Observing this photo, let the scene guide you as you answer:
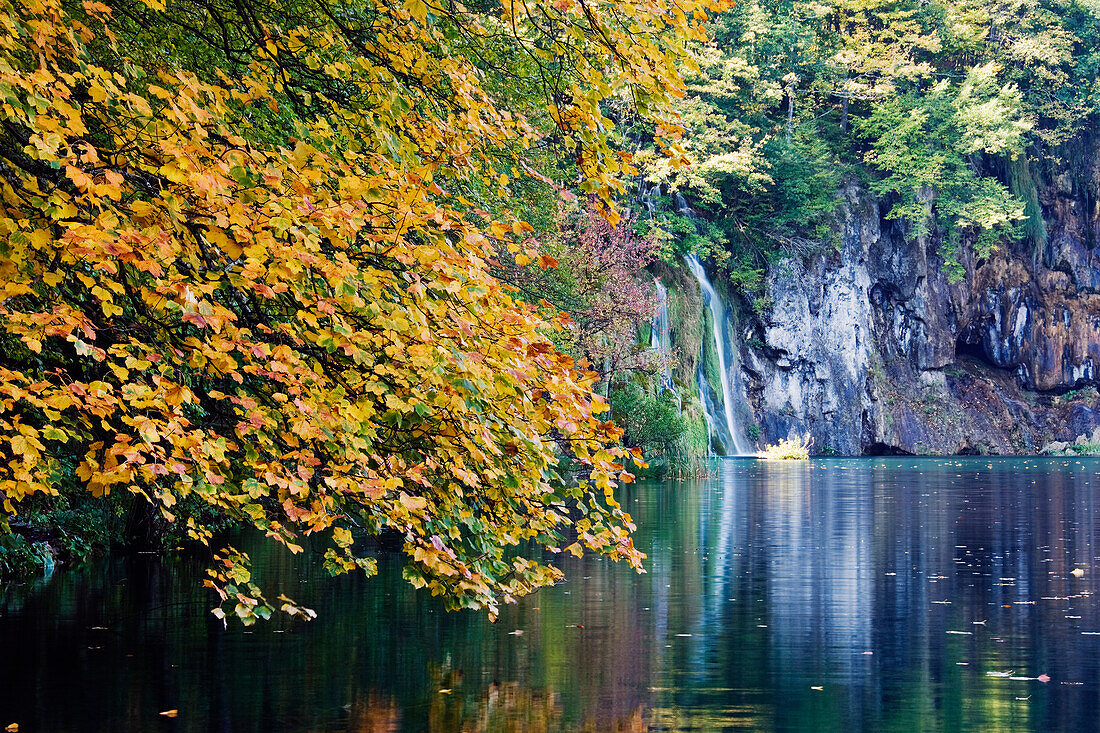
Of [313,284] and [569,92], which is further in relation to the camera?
[569,92]

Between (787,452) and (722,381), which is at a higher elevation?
(722,381)

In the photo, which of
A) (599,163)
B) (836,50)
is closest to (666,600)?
(599,163)

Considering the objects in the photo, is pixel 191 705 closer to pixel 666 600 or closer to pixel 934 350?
pixel 666 600

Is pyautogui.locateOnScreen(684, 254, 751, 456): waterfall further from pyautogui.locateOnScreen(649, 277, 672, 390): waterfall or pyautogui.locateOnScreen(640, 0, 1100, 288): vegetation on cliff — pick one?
pyautogui.locateOnScreen(649, 277, 672, 390): waterfall

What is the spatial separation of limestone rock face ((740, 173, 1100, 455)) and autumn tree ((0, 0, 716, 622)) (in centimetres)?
4464

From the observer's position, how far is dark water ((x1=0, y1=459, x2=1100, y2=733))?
5.95 meters

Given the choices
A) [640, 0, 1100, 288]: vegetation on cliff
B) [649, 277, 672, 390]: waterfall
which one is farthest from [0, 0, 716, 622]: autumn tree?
[640, 0, 1100, 288]: vegetation on cliff

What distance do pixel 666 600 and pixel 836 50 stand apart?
46.8 m

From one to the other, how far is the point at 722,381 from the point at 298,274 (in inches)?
1625

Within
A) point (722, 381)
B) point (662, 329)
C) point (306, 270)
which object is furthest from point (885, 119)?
point (306, 270)

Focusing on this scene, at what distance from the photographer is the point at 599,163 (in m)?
6.89

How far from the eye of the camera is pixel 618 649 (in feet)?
25.3

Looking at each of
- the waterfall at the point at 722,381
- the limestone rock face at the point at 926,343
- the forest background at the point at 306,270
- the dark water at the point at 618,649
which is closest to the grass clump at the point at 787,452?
the waterfall at the point at 722,381

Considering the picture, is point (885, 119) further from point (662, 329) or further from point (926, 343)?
point (662, 329)
